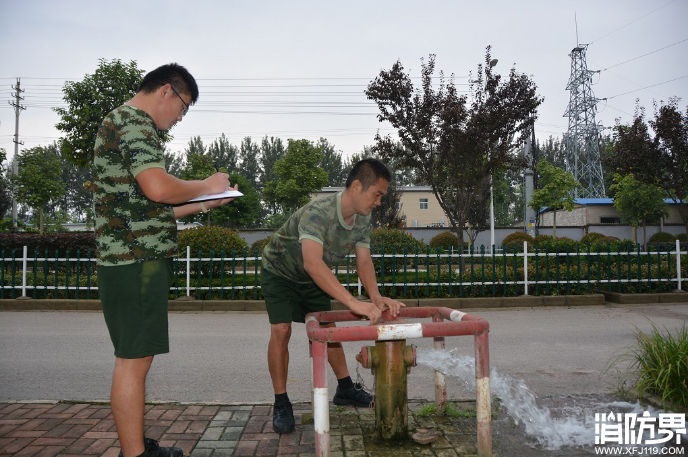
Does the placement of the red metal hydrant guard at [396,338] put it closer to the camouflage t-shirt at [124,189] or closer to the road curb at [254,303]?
the camouflage t-shirt at [124,189]

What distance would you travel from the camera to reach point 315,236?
304 centimetres

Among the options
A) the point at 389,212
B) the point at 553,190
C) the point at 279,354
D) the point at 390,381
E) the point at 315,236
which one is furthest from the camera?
the point at 389,212

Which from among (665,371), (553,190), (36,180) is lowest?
(665,371)

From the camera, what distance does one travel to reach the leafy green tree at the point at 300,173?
49.2 meters

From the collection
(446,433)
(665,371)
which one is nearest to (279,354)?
(446,433)

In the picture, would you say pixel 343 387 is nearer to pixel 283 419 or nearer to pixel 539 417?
pixel 283 419

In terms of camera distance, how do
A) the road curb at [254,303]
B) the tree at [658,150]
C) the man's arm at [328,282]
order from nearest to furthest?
the man's arm at [328,282] < the road curb at [254,303] < the tree at [658,150]

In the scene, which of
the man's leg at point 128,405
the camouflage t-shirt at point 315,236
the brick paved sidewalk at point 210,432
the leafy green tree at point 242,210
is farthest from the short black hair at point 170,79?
the leafy green tree at point 242,210

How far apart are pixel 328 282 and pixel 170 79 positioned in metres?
1.35

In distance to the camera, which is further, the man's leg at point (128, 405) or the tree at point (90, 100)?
the tree at point (90, 100)

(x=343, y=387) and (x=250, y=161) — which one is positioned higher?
(x=250, y=161)

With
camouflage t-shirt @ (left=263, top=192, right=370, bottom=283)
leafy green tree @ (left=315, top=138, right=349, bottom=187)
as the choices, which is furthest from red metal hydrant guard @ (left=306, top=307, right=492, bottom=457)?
leafy green tree @ (left=315, top=138, right=349, bottom=187)

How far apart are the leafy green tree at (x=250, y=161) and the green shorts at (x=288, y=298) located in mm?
80336

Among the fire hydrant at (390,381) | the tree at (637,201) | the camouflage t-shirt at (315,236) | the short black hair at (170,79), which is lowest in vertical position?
the fire hydrant at (390,381)
